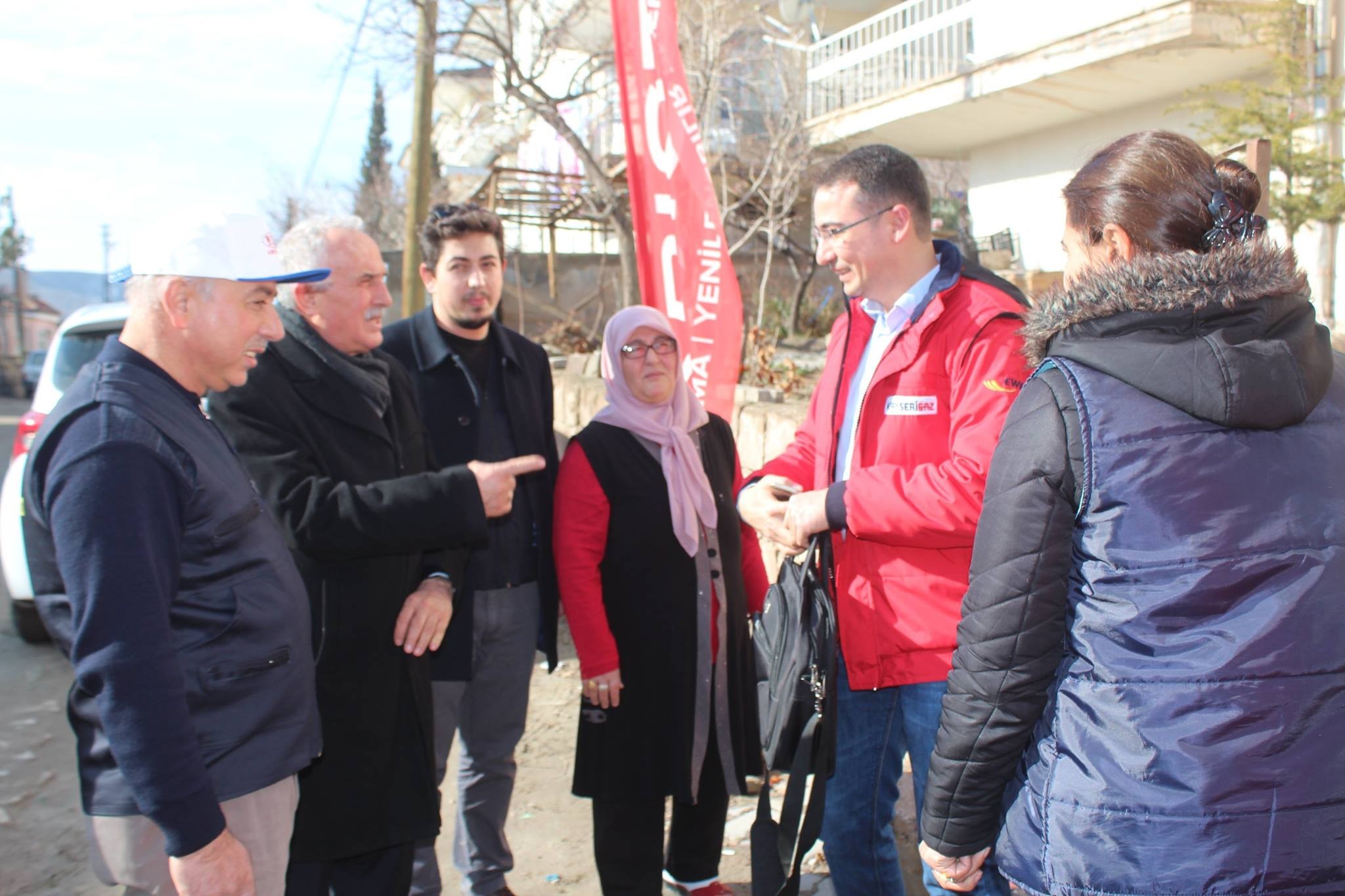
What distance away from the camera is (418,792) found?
8.54 ft

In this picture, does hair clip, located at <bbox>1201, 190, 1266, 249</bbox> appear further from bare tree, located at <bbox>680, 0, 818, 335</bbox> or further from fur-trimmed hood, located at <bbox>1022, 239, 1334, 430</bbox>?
bare tree, located at <bbox>680, 0, 818, 335</bbox>

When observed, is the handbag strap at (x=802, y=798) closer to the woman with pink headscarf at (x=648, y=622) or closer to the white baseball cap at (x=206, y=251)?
the woman with pink headscarf at (x=648, y=622)

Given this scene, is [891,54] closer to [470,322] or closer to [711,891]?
[470,322]

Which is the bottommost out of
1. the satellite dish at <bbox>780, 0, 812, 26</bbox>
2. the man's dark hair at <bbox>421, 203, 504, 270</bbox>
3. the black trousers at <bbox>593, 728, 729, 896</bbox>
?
the black trousers at <bbox>593, 728, 729, 896</bbox>

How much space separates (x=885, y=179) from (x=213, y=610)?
5.94ft

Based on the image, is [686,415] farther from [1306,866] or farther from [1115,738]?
[1306,866]

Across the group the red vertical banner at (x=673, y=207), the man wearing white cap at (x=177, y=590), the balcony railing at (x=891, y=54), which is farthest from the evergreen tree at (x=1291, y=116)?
the man wearing white cap at (x=177, y=590)

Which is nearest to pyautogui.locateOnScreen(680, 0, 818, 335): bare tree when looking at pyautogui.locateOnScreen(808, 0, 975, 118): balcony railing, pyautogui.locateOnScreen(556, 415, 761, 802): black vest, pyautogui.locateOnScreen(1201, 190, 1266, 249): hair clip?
pyautogui.locateOnScreen(808, 0, 975, 118): balcony railing

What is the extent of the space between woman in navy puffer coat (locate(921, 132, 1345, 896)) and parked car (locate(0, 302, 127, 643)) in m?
5.20

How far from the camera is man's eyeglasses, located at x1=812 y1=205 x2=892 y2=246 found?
8.09ft

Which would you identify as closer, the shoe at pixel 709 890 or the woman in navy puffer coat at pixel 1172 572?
the woman in navy puffer coat at pixel 1172 572

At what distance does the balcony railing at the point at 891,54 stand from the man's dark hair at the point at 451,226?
8.49 meters

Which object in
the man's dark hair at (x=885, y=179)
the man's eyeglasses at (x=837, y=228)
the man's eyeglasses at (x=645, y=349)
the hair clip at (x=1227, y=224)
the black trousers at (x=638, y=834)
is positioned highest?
the man's dark hair at (x=885, y=179)

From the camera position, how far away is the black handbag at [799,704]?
2.34m
